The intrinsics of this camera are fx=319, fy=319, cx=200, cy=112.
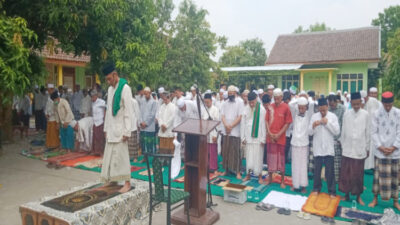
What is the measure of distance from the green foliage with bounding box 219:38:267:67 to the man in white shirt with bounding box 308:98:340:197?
24.3 m

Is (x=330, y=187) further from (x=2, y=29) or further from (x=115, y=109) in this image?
(x=2, y=29)

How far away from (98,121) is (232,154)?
3.81m

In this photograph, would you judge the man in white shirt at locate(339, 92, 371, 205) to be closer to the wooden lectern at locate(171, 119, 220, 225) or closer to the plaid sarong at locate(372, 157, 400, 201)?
the plaid sarong at locate(372, 157, 400, 201)

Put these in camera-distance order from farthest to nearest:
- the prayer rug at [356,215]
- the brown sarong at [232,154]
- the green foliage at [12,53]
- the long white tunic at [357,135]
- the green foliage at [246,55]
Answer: the green foliage at [246,55], the brown sarong at [232,154], the green foliage at [12,53], the long white tunic at [357,135], the prayer rug at [356,215]

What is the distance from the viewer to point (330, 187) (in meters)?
5.47

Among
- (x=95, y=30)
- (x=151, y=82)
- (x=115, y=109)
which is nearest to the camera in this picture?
(x=115, y=109)

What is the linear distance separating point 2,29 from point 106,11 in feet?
8.78

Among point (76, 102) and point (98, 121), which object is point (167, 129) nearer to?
point (98, 121)

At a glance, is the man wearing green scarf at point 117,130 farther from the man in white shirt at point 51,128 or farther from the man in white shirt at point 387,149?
the man in white shirt at point 51,128

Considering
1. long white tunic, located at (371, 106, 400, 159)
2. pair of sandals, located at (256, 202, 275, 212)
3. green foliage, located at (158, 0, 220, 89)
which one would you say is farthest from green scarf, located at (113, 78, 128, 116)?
green foliage, located at (158, 0, 220, 89)

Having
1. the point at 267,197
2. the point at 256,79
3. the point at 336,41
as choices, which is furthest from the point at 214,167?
the point at 336,41

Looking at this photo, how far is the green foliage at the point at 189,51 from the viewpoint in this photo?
18.1m

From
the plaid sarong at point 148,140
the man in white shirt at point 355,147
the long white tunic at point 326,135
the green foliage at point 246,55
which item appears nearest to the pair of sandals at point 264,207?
the long white tunic at point 326,135

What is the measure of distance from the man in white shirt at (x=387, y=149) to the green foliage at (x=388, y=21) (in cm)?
3421
